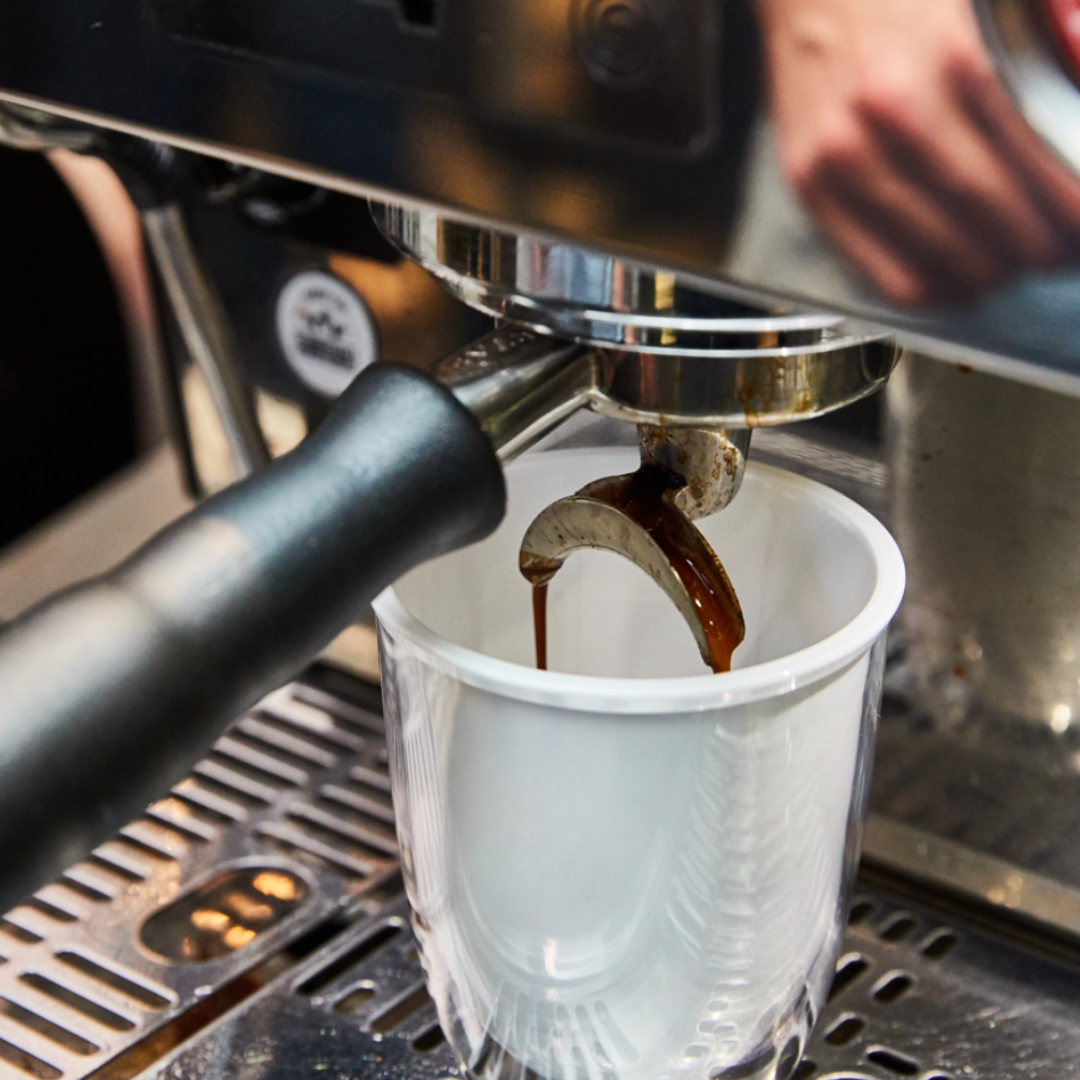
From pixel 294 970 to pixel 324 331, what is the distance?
0.64 ft

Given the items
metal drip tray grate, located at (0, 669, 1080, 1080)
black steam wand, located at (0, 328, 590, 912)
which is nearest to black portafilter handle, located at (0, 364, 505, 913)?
black steam wand, located at (0, 328, 590, 912)

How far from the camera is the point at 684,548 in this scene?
11.0 inches

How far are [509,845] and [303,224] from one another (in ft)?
0.74

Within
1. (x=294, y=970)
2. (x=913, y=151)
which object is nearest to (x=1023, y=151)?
(x=913, y=151)

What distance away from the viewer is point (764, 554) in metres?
0.33

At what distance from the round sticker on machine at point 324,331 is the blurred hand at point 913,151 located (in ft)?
0.87

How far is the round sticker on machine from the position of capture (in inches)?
17.3

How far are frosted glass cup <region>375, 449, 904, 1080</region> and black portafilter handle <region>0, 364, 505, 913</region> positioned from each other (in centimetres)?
6

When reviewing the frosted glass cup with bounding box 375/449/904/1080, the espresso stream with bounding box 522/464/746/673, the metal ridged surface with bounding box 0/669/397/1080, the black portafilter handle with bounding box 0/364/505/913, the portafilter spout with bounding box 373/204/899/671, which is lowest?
the metal ridged surface with bounding box 0/669/397/1080

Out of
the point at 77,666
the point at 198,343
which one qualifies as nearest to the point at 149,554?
the point at 77,666

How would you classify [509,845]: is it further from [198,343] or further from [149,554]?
[198,343]

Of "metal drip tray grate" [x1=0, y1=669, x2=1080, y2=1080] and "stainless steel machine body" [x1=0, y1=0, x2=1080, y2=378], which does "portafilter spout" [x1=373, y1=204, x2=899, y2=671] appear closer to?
"stainless steel machine body" [x1=0, y1=0, x2=1080, y2=378]

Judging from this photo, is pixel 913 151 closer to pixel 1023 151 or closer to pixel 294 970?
pixel 1023 151

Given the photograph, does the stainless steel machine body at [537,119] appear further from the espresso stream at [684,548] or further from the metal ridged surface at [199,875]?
the metal ridged surface at [199,875]
